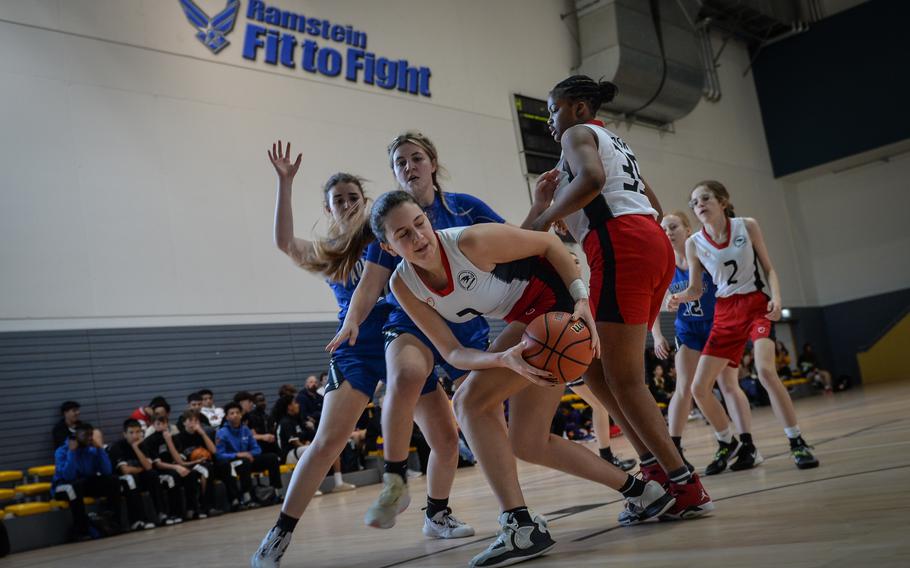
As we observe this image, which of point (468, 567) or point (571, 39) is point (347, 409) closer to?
point (468, 567)

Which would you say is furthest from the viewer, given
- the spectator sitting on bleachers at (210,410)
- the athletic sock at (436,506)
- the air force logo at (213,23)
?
the air force logo at (213,23)

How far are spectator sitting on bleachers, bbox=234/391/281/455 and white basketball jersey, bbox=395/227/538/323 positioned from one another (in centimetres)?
823

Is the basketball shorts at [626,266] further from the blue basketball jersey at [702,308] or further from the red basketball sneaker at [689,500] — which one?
the blue basketball jersey at [702,308]

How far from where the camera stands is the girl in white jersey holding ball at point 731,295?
5.22 metres

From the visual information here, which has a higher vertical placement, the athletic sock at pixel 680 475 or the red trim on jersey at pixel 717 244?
the red trim on jersey at pixel 717 244

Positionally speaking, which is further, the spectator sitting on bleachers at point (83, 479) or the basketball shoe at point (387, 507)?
the spectator sitting on bleachers at point (83, 479)

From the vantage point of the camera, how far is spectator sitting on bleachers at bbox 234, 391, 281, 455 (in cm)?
1091

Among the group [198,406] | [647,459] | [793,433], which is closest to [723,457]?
[793,433]

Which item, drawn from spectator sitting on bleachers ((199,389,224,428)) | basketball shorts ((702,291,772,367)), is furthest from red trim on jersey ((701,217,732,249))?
spectator sitting on bleachers ((199,389,224,428))

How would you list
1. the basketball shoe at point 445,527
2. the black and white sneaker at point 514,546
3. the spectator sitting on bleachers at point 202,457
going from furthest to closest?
the spectator sitting on bleachers at point 202,457, the basketball shoe at point 445,527, the black and white sneaker at point 514,546

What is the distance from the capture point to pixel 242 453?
33.8 ft

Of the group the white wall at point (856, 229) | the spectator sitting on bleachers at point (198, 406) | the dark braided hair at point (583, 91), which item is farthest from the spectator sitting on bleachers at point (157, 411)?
the white wall at point (856, 229)

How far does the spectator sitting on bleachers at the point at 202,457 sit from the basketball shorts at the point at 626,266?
24.8ft

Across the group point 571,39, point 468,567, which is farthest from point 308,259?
point 571,39
